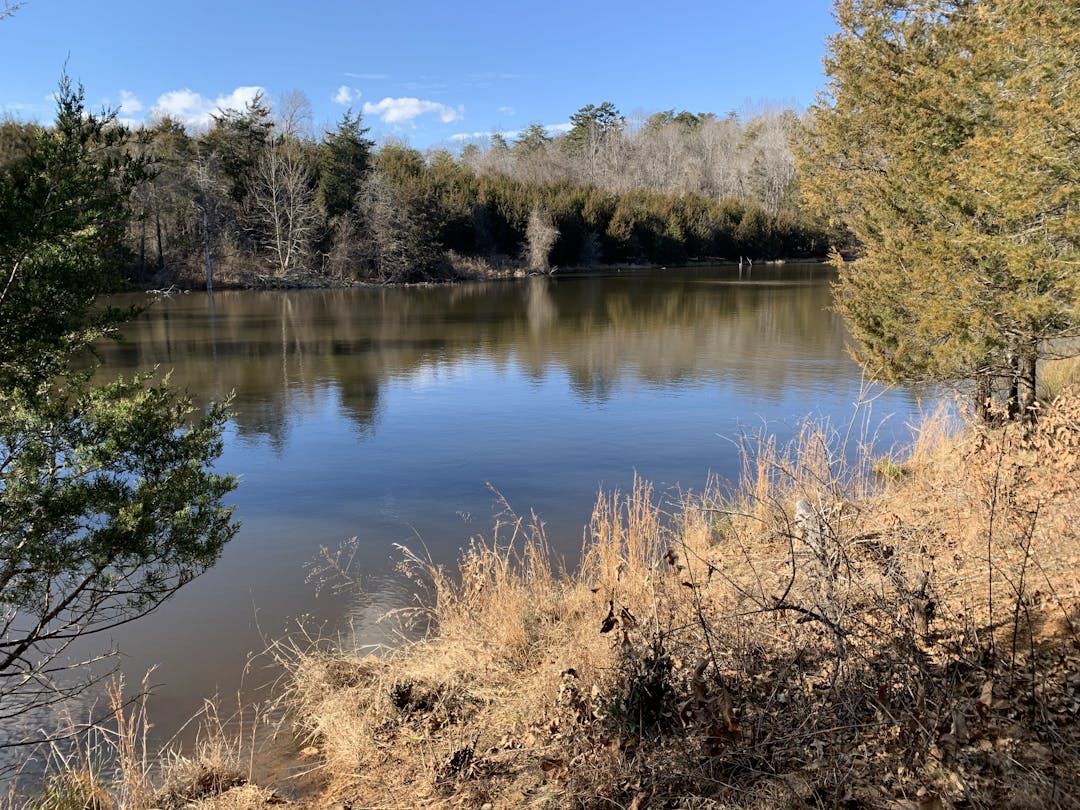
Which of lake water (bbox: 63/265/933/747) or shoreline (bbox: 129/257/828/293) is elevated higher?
shoreline (bbox: 129/257/828/293)

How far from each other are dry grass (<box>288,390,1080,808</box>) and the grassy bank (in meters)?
0.01

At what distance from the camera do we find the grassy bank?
2.93m

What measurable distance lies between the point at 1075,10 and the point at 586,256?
53.1 metres

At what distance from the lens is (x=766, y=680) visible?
12.1 feet

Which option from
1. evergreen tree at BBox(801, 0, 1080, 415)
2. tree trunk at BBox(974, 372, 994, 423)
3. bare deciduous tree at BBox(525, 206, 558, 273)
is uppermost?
bare deciduous tree at BBox(525, 206, 558, 273)

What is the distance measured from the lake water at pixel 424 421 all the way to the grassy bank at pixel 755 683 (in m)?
1.21

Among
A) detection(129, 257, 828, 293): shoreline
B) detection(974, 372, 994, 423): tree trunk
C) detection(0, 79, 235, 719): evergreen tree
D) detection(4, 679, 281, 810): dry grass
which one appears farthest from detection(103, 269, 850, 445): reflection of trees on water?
detection(0, 79, 235, 719): evergreen tree

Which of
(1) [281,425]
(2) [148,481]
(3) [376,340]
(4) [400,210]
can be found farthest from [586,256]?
(2) [148,481]

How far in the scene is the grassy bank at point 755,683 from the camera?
2930 mm

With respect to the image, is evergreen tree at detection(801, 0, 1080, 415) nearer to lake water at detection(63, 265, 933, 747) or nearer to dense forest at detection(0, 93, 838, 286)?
lake water at detection(63, 265, 933, 747)

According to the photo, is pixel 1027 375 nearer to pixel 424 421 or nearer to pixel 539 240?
pixel 424 421

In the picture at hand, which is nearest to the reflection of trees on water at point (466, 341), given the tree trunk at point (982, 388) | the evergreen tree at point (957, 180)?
the evergreen tree at point (957, 180)

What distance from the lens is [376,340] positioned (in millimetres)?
23594

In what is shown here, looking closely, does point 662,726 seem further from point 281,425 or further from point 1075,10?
point 281,425
